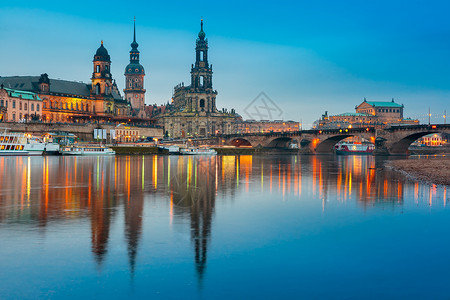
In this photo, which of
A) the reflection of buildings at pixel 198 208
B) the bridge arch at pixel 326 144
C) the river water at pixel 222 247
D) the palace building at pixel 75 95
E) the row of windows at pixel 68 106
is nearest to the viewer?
the river water at pixel 222 247

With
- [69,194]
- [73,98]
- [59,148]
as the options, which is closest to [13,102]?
[73,98]

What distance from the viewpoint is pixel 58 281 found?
12047 millimetres

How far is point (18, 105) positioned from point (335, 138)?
3969 inches

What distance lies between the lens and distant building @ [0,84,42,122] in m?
147

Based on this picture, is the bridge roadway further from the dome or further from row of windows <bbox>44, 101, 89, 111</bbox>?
the dome

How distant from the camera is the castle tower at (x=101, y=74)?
191 meters

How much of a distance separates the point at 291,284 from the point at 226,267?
2.06 metres

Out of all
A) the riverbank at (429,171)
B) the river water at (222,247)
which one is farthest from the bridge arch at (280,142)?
the river water at (222,247)

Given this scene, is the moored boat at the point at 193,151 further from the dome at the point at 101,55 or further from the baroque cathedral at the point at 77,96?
the dome at the point at 101,55

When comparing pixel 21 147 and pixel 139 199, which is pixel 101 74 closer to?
pixel 21 147

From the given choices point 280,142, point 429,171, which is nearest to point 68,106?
point 280,142

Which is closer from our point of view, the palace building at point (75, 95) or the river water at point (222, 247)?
the river water at point (222, 247)

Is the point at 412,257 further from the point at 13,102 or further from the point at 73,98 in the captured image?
the point at 73,98

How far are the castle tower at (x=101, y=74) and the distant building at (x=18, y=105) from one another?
28.7m
